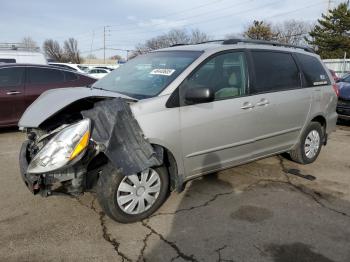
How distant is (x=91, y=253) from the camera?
3.04m

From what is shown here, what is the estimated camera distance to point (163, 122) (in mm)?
3498

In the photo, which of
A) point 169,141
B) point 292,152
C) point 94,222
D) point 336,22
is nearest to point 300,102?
point 292,152

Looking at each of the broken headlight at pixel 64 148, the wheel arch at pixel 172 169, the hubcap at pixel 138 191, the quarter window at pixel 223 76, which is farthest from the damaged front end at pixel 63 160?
the quarter window at pixel 223 76

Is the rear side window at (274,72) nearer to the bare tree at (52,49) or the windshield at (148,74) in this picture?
the windshield at (148,74)

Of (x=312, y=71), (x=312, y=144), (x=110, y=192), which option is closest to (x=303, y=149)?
(x=312, y=144)

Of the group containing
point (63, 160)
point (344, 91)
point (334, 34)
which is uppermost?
point (334, 34)

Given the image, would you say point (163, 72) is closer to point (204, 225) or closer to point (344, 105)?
point (204, 225)

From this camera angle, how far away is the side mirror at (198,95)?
3566mm

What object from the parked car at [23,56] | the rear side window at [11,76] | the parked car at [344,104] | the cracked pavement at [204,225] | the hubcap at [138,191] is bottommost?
the cracked pavement at [204,225]

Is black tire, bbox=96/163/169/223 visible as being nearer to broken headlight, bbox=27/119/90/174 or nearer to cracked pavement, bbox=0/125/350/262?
cracked pavement, bbox=0/125/350/262

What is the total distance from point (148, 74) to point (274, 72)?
1.72 meters

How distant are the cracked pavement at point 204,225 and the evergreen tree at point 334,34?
133ft

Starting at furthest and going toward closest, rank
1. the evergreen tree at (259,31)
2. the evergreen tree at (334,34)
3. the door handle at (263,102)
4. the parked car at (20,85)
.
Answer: the evergreen tree at (259,31) → the evergreen tree at (334,34) → the parked car at (20,85) → the door handle at (263,102)

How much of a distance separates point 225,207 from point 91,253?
1578 mm
